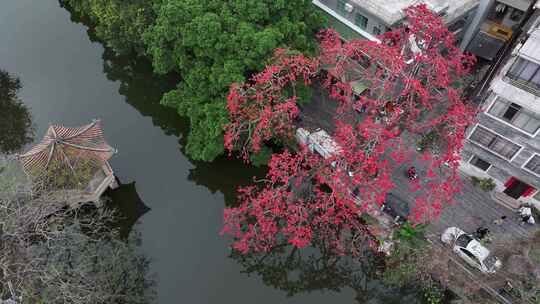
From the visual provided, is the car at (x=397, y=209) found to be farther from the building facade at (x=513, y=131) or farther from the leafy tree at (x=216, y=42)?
the leafy tree at (x=216, y=42)

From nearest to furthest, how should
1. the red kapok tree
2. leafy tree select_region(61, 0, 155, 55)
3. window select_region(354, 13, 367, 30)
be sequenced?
the red kapok tree, window select_region(354, 13, 367, 30), leafy tree select_region(61, 0, 155, 55)

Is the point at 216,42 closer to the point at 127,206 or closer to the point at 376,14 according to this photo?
the point at 376,14

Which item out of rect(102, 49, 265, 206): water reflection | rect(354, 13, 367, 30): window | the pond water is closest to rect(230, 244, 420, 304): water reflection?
the pond water

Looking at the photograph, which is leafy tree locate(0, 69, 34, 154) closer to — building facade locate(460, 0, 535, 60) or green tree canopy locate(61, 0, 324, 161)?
green tree canopy locate(61, 0, 324, 161)

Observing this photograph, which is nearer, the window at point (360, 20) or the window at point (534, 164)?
the window at point (534, 164)

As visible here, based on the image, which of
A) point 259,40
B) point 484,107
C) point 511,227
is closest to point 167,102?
point 259,40

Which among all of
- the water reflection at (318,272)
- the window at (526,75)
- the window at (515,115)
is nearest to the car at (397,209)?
the water reflection at (318,272)
